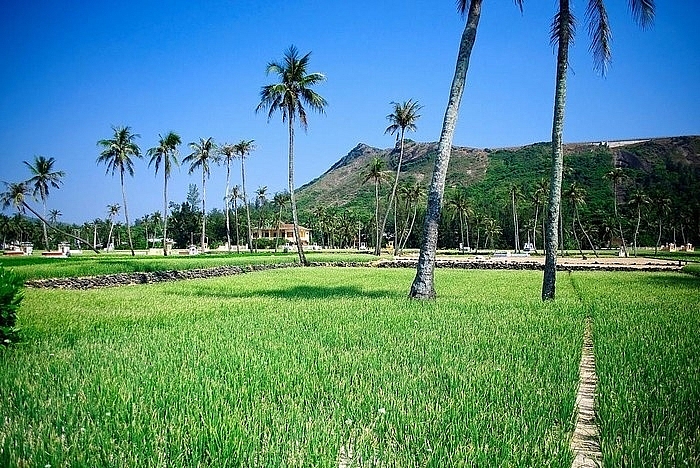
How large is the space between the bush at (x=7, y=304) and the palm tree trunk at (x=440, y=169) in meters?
10.4

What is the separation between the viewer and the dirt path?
371cm

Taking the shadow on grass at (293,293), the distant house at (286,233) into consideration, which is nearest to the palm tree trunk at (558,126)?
the shadow on grass at (293,293)

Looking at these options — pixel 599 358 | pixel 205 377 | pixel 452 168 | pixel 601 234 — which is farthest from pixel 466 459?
pixel 452 168

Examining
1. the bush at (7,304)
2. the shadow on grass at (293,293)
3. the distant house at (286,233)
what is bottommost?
the shadow on grass at (293,293)

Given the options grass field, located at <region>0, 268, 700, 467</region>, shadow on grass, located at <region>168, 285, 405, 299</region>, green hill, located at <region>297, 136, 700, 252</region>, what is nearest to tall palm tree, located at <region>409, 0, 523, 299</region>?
shadow on grass, located at <region>168, 285, 405, 299</region>

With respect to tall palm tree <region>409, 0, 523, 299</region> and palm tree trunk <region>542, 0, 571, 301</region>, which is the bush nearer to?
tall palm tree <region>409, 0, 523, 299</region>

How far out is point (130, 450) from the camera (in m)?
3.53

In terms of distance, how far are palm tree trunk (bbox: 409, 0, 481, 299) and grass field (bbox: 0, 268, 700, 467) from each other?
458 centimetres

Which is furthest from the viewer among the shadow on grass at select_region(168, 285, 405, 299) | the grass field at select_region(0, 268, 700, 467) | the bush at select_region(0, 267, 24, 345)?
the shadow on grass at select_region(168, 285, 405, 299)

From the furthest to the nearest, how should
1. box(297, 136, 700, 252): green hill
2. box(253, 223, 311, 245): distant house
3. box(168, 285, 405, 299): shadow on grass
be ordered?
box(253, 223, 311, 245): distant house, box(297, 136, 700, 252): green hill, box(168, 285, 405, 299): shadow on grass

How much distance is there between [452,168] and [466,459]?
7504 inches

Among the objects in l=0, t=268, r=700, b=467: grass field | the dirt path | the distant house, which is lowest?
the dirt path

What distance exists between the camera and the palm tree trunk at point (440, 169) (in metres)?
14.9

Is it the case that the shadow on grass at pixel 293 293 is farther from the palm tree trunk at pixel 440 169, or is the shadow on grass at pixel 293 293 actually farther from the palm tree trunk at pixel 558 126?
the palm tree trunk at pixel 558 126
